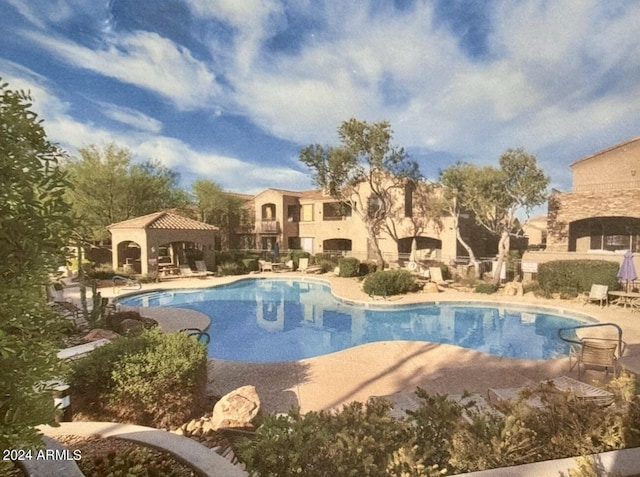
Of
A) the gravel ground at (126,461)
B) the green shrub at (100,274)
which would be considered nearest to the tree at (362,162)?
the green shrub at (100,274)

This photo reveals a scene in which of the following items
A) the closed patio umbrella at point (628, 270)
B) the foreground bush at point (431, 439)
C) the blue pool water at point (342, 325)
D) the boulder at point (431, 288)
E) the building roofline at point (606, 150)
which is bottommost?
the blue pool water at point (342, 325)

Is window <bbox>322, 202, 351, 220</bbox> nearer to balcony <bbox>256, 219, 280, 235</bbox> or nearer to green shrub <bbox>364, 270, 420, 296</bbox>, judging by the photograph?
balcony <bbox>256, 219, 280, 235</bbox>

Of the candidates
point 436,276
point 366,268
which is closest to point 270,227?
point 366,268

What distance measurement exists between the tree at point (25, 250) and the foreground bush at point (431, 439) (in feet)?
5.64

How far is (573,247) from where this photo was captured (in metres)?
24.9

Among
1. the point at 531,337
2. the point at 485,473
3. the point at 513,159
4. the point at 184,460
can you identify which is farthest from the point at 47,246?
the point at 513,159

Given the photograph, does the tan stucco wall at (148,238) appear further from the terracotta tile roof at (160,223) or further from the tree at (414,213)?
the tree at (414,213)

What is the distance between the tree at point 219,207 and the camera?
1416 inches

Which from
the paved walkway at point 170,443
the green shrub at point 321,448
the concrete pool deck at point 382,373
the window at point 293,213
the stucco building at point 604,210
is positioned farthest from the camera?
the window at point 293,213

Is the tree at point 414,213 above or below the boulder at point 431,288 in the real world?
above

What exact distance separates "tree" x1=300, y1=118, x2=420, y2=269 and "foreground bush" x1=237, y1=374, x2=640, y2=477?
22.3m

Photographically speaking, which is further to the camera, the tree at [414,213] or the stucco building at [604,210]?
the tree at [414,213]

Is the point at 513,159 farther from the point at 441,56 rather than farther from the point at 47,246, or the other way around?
the point at 47,246

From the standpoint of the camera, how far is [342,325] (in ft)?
49.1
